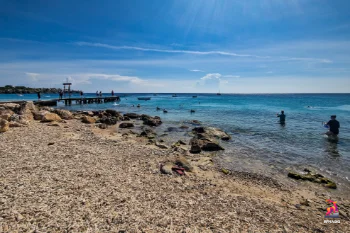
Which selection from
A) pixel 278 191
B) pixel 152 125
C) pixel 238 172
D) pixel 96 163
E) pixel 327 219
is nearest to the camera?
pixel 327 219

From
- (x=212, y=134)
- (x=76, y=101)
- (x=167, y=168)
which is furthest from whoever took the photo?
(x=76, y=101)

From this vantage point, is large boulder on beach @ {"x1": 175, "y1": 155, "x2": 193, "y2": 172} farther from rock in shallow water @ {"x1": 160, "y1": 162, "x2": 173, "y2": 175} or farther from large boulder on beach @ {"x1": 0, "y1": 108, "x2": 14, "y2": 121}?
large boulder on beach @ {"x1": 0, "y1": 108, "x2": 14, "y2": 121}

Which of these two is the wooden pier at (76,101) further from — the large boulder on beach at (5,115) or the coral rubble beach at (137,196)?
the coral rubble beach at (137,196)

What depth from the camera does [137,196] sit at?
629 cm

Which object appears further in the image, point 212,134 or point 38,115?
point 38,115

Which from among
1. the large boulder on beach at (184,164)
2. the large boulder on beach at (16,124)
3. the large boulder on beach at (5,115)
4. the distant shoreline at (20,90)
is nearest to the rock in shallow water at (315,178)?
the large boulder on beach at (184,164)

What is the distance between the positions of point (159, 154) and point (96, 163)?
12.3 ft

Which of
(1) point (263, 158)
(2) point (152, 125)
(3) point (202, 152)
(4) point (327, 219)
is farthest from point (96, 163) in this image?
(2) point (152, 125)

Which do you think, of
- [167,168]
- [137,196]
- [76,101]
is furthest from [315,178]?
[76,101]

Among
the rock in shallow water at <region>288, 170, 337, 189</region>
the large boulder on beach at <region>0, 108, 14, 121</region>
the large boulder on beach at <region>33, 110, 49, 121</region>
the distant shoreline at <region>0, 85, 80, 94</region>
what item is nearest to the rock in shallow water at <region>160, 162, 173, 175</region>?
the rock in shallow water at <region>288, 170, 337, 189</region>

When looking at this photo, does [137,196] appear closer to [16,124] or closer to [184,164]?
[184,164]

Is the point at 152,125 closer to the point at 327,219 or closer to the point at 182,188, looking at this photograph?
the point at 182,188

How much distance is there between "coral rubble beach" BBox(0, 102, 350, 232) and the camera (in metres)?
4.86

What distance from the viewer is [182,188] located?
7.30m
